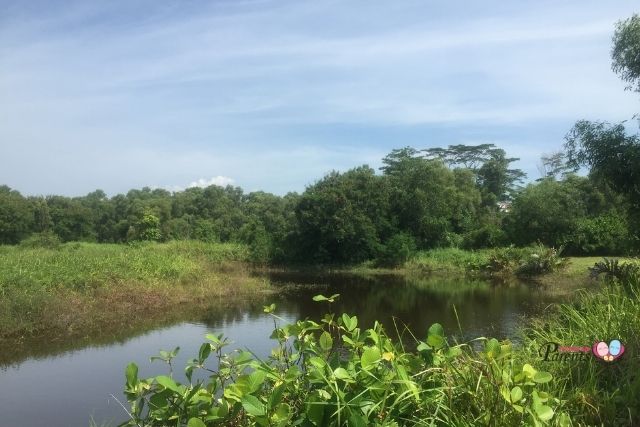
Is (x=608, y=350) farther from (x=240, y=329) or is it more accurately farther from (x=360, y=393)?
(x=240, y=329)

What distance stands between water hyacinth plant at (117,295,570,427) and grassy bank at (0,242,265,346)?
1028cm

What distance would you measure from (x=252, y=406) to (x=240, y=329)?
10696 mm

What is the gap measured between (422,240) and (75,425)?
21.7 m

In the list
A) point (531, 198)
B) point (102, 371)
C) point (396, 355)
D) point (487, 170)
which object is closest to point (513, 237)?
point (531, 198)

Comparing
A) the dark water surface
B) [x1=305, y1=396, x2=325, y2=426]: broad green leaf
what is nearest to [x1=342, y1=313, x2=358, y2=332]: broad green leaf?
[x1=305, y1=396, x2=325, y2=426]: broad green leaf

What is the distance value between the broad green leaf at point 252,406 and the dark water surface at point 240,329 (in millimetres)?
2392

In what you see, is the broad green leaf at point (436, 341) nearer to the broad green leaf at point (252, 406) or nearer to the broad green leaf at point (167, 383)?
the broad green leaf at point (252, 406)

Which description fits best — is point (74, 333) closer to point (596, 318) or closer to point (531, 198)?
point (596, 318)

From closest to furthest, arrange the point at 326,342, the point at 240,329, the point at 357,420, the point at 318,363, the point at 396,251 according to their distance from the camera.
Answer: the point at 357,420 → the point at 318,363 → the point at 326,342 → the point at 240,329 → the point at 396,251

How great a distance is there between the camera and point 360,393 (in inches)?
59.7

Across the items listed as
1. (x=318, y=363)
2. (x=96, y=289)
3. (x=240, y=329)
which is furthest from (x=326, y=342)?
(x=96, y=289)

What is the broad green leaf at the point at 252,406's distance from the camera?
1.39 meters

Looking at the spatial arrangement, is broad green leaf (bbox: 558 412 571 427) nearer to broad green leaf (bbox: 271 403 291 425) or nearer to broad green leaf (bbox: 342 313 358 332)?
broad green leaf (bbox: 342 313 358 332)

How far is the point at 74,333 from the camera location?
35.8ft
